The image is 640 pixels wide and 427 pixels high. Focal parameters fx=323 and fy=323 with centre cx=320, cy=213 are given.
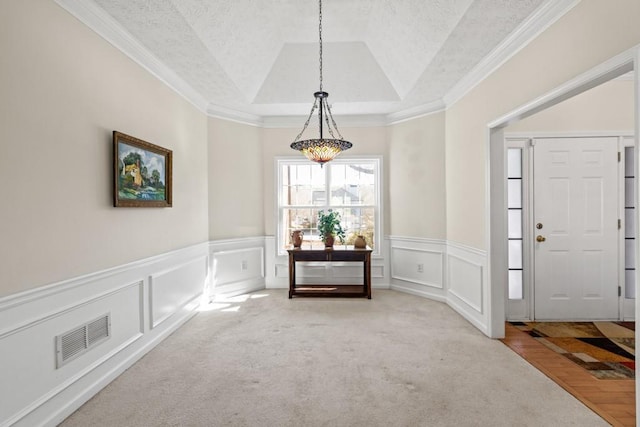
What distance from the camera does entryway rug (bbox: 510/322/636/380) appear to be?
2.79 metres

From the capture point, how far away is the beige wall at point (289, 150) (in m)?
5.55

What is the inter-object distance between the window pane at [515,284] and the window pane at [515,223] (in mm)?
441

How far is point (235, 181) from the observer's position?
5.22 meters

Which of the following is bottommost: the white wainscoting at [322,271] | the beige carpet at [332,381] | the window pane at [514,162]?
the beige carpet at [332,381]

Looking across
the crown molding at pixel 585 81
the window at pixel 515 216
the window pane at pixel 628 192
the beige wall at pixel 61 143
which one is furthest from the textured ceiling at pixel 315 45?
the window pane at pixel 628 192

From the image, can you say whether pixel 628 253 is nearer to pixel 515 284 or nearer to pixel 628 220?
pixel 628 220

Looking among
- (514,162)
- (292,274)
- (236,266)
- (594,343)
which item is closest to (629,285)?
(594,343)

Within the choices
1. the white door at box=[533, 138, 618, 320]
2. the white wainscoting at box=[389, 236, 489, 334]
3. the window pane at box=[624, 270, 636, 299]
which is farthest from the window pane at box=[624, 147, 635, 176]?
the white wainscoting at box=[389, 236, 489, 334]

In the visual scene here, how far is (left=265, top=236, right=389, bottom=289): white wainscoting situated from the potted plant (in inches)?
22.4

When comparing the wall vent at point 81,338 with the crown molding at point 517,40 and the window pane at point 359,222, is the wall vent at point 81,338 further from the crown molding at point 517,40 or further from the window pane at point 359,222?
the crown molding at point 517,40

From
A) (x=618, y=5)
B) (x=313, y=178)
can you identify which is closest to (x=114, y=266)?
(x=313, y=178)

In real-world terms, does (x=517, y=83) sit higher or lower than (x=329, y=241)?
higher

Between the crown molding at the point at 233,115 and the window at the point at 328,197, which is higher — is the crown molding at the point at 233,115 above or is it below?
above

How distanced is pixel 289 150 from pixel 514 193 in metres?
3.44
